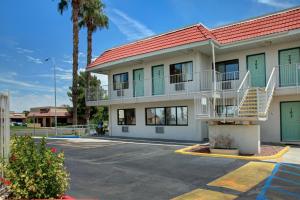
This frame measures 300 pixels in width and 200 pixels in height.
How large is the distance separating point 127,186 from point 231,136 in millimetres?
7195

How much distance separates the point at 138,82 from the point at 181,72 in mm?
4071

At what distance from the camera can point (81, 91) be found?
45969 millimetres

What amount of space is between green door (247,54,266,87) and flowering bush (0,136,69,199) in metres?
14.2

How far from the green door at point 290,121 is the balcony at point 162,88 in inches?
124

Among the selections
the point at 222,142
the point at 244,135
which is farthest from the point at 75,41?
the point at 244,135

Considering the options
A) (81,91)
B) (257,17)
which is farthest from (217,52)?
(81,91)

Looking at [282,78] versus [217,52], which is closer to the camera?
[282,78]

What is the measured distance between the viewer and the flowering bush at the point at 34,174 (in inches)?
206

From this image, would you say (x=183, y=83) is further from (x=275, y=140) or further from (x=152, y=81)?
(x=275, y=140)

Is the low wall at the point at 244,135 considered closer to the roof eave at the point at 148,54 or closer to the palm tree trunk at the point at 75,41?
the roof eave at the point at 148,54

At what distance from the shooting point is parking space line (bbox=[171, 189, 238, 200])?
670 centimetres

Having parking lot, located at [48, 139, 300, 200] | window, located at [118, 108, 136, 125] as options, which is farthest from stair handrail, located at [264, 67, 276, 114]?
window, located at [118, 108, 136, 125]

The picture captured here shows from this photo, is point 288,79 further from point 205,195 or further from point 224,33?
point 205,195

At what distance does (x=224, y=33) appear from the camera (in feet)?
60.6
